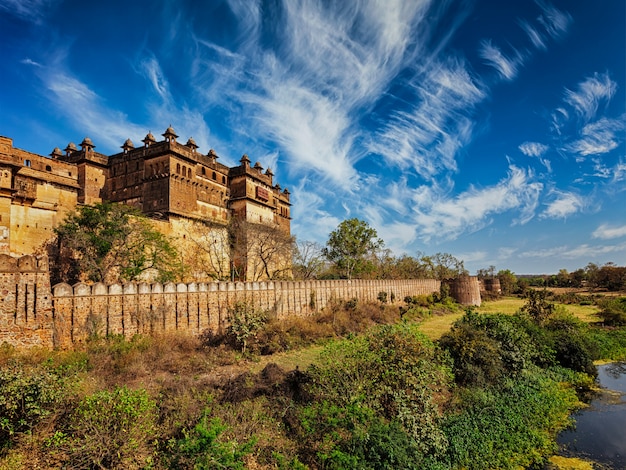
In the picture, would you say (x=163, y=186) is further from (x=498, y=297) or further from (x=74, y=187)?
(x=498, y=297)

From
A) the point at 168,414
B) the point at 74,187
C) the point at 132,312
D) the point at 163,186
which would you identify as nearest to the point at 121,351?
the point at 132,312

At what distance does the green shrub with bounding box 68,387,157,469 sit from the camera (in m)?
5.32

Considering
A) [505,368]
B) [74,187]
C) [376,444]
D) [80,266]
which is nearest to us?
[376,444]

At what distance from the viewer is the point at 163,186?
26.4 metres

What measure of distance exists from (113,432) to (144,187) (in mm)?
24697

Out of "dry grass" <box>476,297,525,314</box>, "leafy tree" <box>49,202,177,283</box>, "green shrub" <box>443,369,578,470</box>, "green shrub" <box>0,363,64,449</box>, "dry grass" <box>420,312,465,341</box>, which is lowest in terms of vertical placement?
"green shrub" <box>443,369,578,470</box>

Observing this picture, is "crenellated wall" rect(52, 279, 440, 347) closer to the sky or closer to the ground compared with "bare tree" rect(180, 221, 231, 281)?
closer to the ground

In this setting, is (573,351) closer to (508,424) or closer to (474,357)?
(474,357)

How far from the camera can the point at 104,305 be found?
38.1ft

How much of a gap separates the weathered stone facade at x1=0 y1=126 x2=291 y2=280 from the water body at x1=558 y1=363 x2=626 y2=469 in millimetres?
23514

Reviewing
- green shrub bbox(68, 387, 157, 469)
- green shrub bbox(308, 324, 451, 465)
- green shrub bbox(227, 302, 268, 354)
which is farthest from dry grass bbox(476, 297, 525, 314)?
green shrub bbox(68, 387, 157, 469)

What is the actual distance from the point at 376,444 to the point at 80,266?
18.7 meters

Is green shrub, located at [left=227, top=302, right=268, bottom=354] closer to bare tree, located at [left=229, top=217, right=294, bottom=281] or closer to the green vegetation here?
the green vegetation

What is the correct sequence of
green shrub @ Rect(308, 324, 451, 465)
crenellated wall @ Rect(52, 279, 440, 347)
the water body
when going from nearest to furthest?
green shrub @ Rect(308, 324, 451, 465) → the water body → crenellated wall @ Rect(52, 279, 440, 347)
